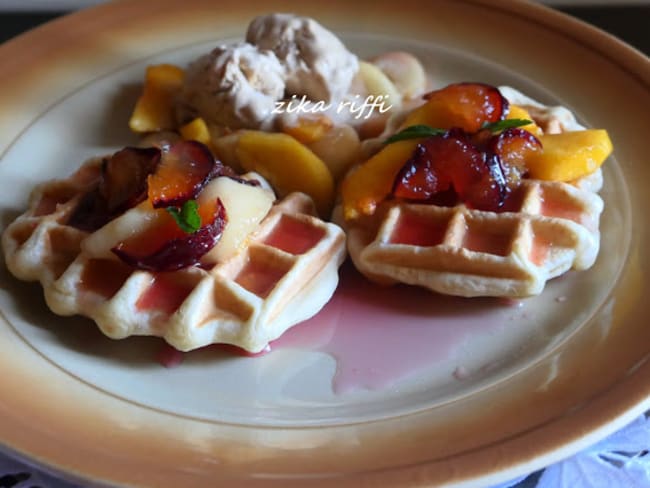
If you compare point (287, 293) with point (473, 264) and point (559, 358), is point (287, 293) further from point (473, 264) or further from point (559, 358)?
point (559, 358)

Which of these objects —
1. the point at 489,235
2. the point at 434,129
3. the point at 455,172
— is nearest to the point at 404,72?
the point at 434,129

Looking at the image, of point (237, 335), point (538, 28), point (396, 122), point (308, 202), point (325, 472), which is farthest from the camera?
point (538, 28)

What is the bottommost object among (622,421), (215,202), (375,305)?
(375,305)

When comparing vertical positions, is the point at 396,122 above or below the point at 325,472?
above

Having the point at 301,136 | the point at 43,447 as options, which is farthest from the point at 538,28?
the point at 43,447

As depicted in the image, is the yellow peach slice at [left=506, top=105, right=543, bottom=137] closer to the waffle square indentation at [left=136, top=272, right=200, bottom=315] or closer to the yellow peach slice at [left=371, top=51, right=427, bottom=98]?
the yellow peach slice at [left=371, top=51, right=427, bottom=98]

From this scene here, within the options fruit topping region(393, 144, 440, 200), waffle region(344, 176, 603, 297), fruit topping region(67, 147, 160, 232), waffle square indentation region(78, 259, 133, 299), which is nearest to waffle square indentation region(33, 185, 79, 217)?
fruit topping region(67, 147, 160, 232)

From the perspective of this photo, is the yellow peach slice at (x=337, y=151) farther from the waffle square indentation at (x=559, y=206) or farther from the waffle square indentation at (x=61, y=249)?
the waffle square indentation at (x=61, y=249)
